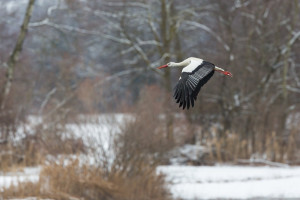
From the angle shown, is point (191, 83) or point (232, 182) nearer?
point (191, 83)

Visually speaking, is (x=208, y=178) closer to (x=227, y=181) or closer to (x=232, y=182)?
(x=227, y=181)

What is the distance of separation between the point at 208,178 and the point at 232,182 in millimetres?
629

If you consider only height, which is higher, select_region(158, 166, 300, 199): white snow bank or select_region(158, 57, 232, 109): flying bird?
select_region(158, 57, 232, 109): flying bird

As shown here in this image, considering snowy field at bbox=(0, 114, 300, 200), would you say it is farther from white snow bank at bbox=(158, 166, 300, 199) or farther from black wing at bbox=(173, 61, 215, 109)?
black wing at bbox=(173, 61, 215, 109)

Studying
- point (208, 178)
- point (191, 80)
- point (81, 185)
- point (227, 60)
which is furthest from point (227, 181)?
point (191, 80)

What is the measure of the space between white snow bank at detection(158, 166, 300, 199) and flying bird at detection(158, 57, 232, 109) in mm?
8132

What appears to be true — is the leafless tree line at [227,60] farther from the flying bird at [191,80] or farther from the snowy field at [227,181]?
the flying bird at [191,80]

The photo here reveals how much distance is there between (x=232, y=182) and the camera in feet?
40.2

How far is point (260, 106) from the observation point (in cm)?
1491

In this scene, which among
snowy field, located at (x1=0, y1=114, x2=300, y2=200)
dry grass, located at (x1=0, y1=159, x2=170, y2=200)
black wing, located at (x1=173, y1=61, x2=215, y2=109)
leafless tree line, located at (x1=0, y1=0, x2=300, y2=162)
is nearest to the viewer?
black wing, located at (x1=173, y1=61, x2=215, y2=109)

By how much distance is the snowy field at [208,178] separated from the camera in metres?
9.56

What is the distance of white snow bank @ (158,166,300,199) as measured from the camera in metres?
11.1

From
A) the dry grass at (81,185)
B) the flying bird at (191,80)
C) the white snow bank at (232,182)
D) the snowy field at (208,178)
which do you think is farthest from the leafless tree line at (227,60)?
the flying bird at (191,80)

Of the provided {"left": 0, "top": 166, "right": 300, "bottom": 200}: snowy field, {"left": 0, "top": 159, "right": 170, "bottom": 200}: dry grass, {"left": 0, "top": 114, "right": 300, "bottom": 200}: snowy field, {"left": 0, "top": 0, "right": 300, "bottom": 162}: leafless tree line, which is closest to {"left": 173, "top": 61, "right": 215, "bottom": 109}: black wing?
{"left": 0, "top": 159, "right": 170, "bottom": 200}: dry grass
